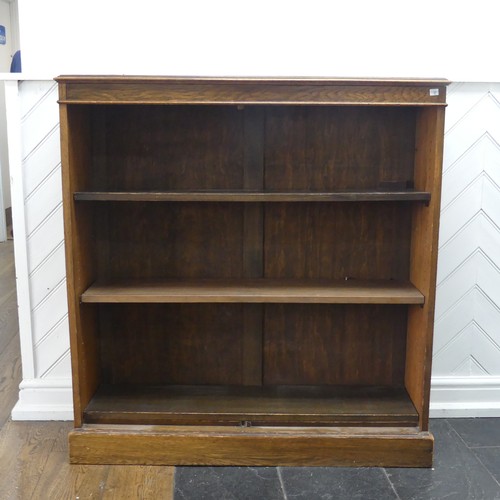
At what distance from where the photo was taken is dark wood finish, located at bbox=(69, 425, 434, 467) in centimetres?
207

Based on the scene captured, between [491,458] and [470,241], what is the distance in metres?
0.77

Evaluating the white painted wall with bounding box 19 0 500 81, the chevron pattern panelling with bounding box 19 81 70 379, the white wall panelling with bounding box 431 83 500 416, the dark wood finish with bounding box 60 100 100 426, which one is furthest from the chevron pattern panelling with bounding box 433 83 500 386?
the chevron pattern panelling with bounding box 19 81 70 379

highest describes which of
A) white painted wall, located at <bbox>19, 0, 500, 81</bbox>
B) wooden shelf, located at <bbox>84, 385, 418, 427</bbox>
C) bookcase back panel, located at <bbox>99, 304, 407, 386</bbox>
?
white painted wall, located at <bbox>19, 0, 500, 81</bbox>

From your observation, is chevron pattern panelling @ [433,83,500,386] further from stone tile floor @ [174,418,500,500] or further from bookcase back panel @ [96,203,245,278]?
bookcase back panel @ [96,203,245,278]

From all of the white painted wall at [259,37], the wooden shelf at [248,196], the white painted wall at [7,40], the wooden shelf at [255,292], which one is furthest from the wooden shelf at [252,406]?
the white painted wall at [7,40]

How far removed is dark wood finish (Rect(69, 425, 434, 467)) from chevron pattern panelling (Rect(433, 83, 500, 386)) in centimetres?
46

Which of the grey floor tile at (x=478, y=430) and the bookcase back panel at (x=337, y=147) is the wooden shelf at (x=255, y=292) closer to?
the bookcase back panel at (x=337, y=147)

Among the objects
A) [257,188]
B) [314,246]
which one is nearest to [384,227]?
[314,246]

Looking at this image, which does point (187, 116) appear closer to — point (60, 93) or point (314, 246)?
point (60, 93)

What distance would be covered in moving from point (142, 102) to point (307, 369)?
1.14 metres

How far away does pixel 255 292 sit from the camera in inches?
81.2

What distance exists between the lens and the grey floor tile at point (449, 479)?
191cm

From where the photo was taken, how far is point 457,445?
2.21 m

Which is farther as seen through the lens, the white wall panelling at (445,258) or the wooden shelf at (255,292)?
the white wall panelling at (445,258)
